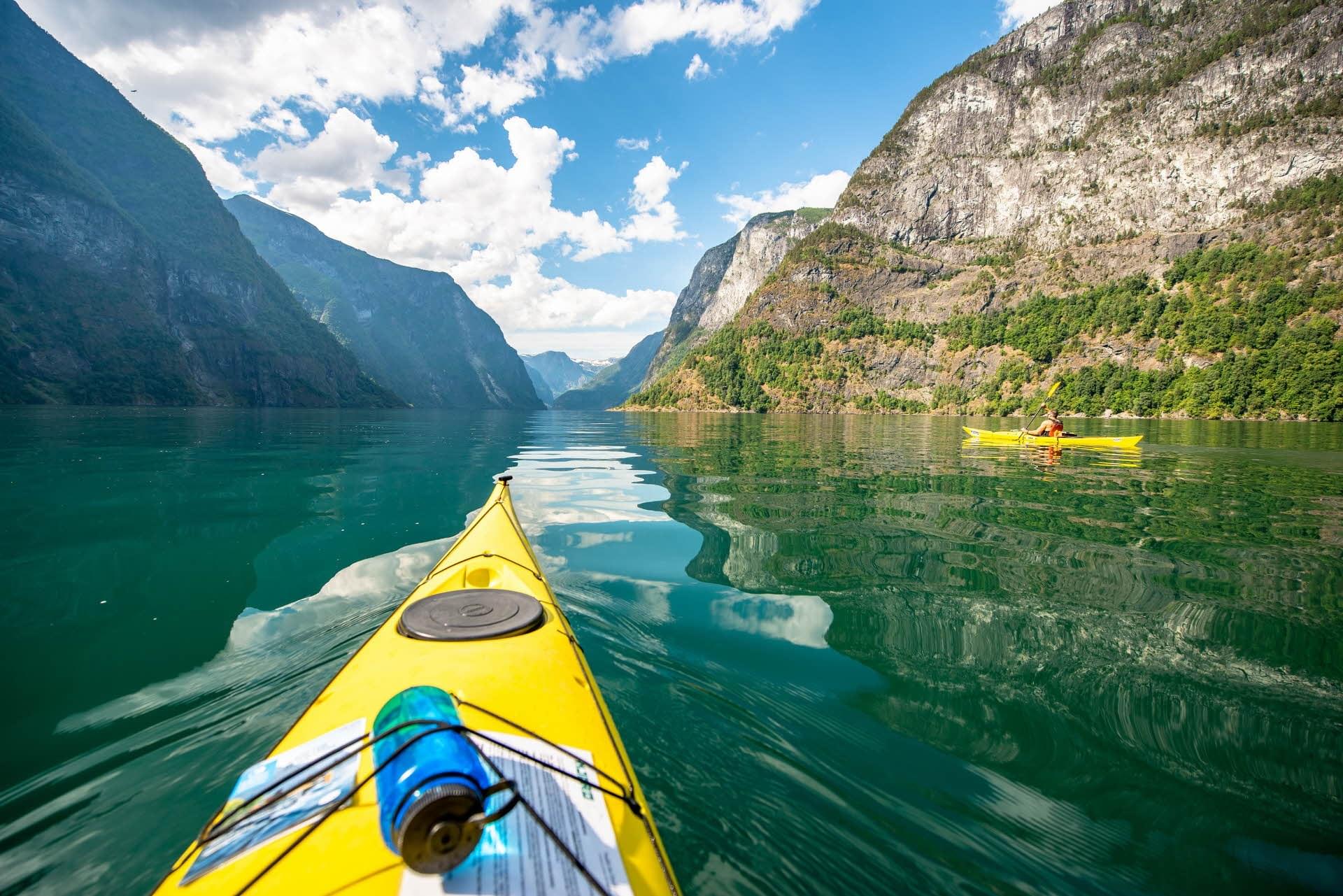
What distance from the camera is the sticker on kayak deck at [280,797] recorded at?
1697 millimetres

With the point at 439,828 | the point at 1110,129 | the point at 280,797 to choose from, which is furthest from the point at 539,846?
the point at 1110,129

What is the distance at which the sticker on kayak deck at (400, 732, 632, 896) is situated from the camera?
1533 mm

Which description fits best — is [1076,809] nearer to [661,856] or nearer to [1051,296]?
[661,856]

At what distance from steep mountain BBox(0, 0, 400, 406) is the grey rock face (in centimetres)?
14651

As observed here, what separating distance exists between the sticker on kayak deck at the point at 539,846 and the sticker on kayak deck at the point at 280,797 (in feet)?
1.61

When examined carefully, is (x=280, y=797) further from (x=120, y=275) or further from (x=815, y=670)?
(x=120, y=275)

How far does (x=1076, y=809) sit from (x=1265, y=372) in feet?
309

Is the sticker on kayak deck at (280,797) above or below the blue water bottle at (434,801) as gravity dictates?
below

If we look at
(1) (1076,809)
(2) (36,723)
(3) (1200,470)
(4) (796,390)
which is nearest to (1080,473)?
(3) (1200,470)

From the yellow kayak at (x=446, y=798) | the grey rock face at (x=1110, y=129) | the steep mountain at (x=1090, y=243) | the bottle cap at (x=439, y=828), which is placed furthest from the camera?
the grey rock face at (x=1110, y=129)

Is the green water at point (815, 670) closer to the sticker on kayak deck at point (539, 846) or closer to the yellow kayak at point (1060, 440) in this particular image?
the sticker on kayak deck at point (539, 846)

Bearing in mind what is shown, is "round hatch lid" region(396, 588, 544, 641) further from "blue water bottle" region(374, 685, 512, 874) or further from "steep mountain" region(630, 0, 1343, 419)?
"steep mountain" region(630, 0, 1343, 419)

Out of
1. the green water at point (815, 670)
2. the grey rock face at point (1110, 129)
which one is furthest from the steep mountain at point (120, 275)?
the grey rock face at point (1110, 129)

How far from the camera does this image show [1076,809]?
293 cm
